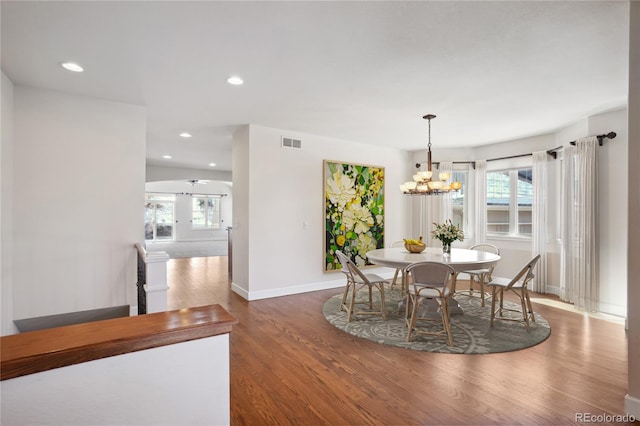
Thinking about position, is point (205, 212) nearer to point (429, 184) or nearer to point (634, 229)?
point (429, 184)

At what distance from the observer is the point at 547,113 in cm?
423

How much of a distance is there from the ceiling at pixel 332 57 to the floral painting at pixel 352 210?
1400 millimetres

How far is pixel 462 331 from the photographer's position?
3514 millimetres

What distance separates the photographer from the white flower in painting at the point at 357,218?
5.75 meters

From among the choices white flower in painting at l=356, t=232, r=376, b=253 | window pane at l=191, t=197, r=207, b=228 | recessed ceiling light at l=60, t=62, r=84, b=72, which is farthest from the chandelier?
window pane at l=191, t=197, r=207, b=228

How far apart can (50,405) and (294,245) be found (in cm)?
439

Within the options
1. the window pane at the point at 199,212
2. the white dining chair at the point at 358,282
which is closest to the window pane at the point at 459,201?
the white dining chair at the point at 358,282

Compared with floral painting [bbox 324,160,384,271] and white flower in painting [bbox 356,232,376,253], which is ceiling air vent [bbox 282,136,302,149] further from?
white flower in painting [bbox 356,232,376,253]

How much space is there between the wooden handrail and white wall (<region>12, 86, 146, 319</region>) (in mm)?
3212

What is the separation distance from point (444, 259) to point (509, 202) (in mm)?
3037

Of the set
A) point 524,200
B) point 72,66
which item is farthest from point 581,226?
point 72,66

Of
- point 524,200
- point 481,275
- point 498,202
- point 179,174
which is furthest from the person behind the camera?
point 179,174

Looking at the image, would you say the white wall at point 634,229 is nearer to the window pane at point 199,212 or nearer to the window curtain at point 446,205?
the window curtain at point 446,205

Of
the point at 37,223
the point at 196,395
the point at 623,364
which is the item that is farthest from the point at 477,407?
the point at 37,223
